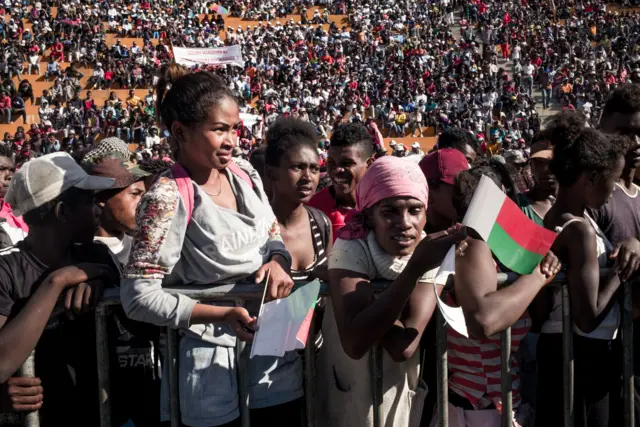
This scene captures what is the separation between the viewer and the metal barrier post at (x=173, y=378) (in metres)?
2.50

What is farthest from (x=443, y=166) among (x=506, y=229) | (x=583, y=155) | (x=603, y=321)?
(x=506, y=229)

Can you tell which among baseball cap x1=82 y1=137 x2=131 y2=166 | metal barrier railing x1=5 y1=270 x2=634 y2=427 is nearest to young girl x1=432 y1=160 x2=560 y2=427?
metal barrier railing x1=5 y1=270 x2=634 y2=427

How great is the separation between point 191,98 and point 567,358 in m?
1.56

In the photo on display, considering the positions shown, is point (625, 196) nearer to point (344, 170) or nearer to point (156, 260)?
point (344, 170)

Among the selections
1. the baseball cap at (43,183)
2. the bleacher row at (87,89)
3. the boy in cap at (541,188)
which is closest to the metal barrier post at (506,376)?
the boy in cap at (541,188)

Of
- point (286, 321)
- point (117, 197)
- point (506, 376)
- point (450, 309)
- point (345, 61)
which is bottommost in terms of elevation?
point (345, 61)

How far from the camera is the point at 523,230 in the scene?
2408 mm

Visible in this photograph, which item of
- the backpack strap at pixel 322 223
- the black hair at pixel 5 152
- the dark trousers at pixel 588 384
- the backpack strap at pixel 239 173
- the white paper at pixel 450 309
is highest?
the backpack strap at pixel 239 173

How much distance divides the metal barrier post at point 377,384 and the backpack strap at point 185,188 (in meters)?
0.76

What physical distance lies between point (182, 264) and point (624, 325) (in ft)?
5.08

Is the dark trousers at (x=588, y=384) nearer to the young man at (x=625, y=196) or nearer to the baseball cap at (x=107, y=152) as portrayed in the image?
the young man at (x=625, y=196)

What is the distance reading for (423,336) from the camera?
8.98 ft

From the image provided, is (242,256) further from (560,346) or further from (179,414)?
(560,346)

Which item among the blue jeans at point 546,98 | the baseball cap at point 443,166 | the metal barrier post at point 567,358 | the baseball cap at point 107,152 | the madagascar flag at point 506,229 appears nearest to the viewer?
the madagascar flag at point 506,229
